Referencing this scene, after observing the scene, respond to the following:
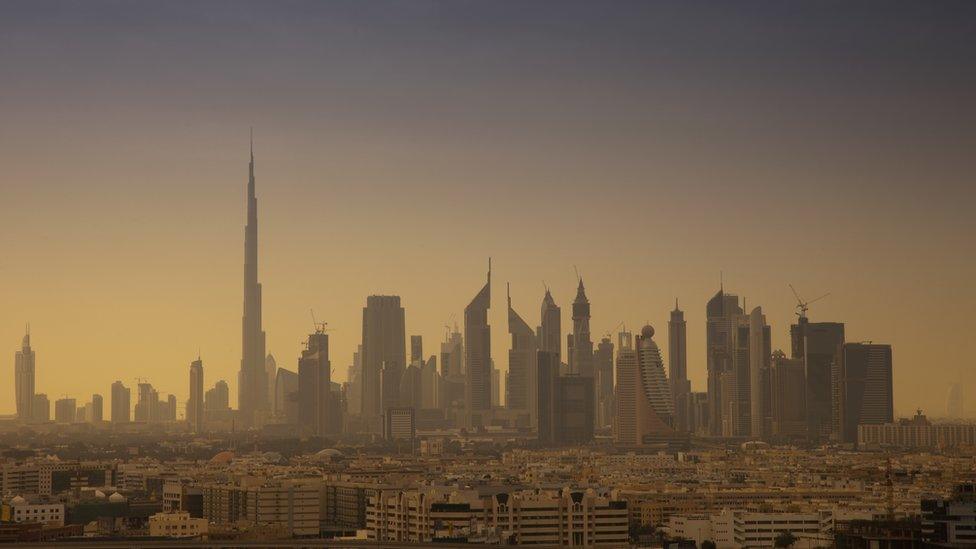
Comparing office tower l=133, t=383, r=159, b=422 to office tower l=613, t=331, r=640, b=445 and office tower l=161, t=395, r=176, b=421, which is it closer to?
office tower l=161, t=395, r=176, b=421

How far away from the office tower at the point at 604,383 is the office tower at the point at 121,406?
117 ft

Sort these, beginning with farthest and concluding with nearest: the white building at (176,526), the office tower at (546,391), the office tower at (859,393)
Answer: the office tower at (546,391) → the office tower at (859,393) → the white building at (176,526)

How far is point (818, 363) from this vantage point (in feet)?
401

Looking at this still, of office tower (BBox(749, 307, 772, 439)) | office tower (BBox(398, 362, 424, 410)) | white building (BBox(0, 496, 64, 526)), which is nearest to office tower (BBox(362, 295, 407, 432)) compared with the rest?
office tower (BBox(398, 362, 424, 410))

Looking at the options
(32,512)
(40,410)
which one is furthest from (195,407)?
(32,512)

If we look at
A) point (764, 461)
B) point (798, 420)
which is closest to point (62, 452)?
point (764, 461)

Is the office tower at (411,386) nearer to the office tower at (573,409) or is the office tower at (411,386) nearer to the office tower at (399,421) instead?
the office tower at (399,421)

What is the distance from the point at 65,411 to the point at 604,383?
40.5 m

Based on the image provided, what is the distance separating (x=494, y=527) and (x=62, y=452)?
65.6 meters

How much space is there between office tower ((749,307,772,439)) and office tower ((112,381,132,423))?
47385 millimetres

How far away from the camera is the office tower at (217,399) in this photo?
156125mm

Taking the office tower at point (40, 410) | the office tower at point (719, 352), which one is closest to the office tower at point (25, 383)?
the office tower at point (40, 410)

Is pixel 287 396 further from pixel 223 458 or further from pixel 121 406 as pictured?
pixel 223 458

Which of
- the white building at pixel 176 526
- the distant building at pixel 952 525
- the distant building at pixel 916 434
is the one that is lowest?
the white building at pixel 176 526
